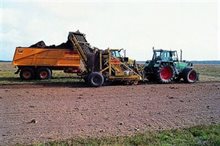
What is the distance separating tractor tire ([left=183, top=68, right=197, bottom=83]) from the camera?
2330 centimetres

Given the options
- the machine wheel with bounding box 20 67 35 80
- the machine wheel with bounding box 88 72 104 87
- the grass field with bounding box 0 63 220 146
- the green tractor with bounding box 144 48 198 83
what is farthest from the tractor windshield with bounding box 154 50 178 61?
the grass field with bounding box 0 63 220 146

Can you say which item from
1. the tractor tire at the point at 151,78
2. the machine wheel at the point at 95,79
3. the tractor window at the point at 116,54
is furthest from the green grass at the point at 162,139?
the tractor tire at the point at 151,78

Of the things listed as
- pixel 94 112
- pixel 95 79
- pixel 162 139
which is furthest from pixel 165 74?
pixel 162 139

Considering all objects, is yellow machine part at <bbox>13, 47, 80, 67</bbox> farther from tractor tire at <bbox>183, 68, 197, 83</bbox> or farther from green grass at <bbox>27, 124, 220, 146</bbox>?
green grass at <bbox>27, 124, 220, 146</bbox>

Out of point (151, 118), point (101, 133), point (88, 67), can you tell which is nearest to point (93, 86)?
point (88, 67)

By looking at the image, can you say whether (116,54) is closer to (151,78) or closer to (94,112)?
(151,78)

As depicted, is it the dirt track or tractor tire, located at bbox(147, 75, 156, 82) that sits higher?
tractor tire, located at bbox(147, 75, 156, 82)

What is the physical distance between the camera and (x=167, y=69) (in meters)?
22.8

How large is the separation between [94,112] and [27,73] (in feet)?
45.4

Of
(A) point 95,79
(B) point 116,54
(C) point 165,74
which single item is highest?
(B) point 116,54

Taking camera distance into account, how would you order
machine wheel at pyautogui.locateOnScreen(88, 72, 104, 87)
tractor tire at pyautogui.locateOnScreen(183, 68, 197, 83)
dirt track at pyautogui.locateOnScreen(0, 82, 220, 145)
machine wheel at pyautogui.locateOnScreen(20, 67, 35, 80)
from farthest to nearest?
1. machine wheel at pyautogui.locateOnScreen(20, 67, 35, 80)
2. tractor tire at pyautogui.locateOnScreen(183, 68, 197, 83)
3. machine wheel at pyautogui.locateOnScreen(88, 72, 104, 87)
4. dirt track at pyautogui.locateOnScreen(0, 82, 220, 145)

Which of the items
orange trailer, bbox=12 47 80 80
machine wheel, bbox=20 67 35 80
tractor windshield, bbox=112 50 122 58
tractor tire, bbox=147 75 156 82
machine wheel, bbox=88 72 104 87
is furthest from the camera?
orange trailer, bbox=12 47 80 80

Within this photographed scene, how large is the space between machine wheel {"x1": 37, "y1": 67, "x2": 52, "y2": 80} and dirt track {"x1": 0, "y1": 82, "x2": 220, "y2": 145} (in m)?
7.89

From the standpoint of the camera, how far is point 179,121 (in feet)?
36.5
